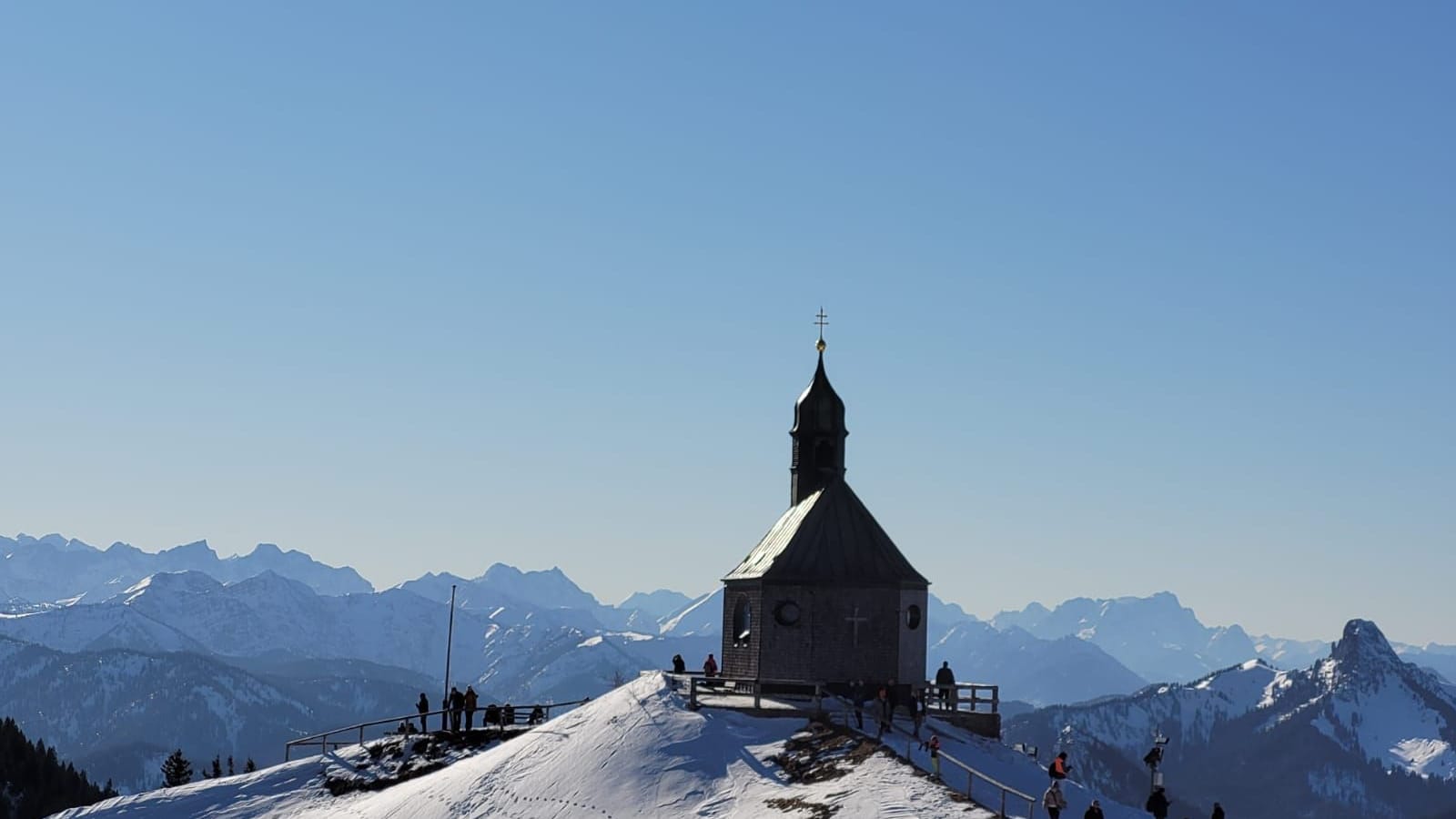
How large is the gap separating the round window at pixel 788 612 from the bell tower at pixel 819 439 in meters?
9.69

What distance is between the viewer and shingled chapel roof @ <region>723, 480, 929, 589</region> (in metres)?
77.7

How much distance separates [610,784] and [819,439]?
990 inches

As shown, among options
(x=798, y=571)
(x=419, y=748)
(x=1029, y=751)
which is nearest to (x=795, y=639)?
(x=798, y=571)

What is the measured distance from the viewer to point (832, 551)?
78.6 metres

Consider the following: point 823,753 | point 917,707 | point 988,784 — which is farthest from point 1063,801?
point 917,707

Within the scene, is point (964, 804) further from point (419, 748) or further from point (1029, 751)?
point (419, 748)

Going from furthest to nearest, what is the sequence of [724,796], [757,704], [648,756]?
[757,704], [648,756], [724,796]

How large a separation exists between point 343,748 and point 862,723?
2520cm

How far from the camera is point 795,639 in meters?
77.4

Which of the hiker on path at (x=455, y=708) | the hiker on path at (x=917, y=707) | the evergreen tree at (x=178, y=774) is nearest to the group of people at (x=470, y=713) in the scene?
the hiker on path at (x=455, y=708)

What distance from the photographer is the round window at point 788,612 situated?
7762 cm

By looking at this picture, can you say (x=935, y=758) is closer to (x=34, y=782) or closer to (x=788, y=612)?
(x=788, y=612)

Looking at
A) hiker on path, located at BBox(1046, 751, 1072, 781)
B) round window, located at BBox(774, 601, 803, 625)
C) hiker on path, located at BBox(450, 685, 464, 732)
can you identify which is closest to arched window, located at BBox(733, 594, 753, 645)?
round window, located at BBox(774, 601, 803, 625)

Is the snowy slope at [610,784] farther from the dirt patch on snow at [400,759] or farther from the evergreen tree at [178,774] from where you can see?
the evergreen tree at [178,774]
